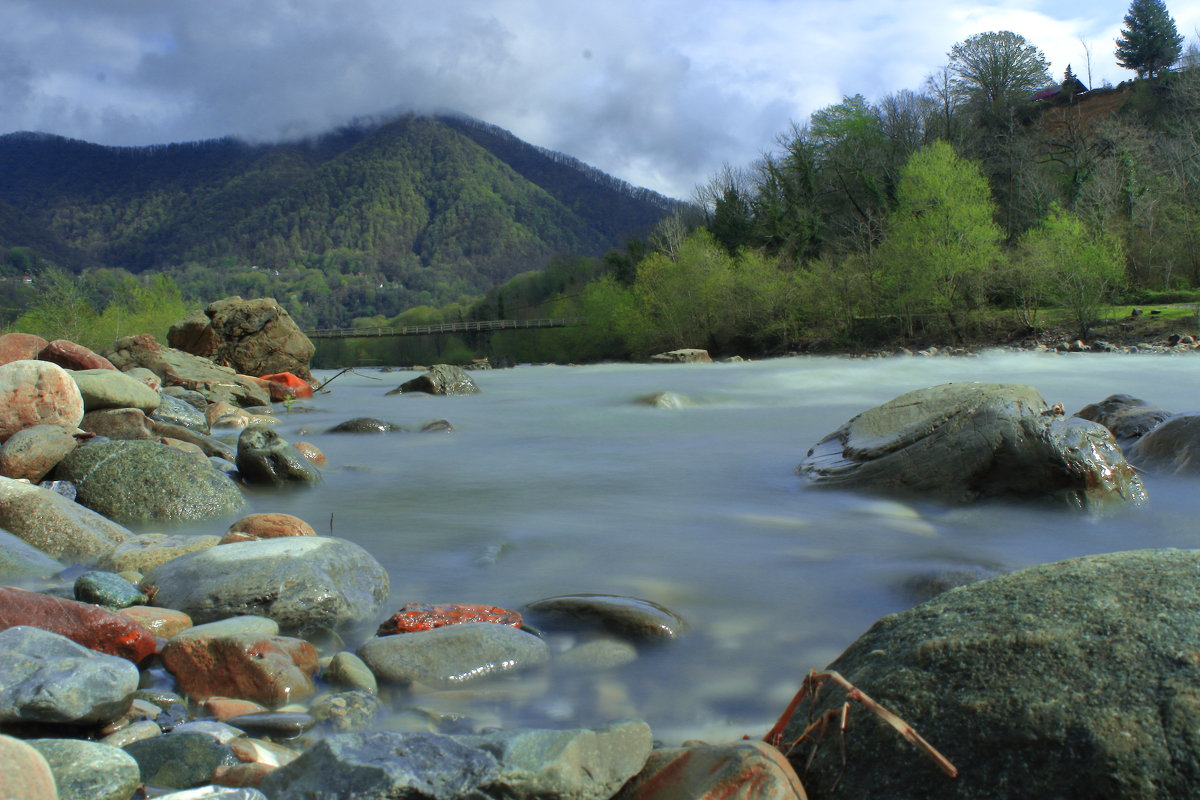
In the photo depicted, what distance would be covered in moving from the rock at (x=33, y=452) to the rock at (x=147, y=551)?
3.12 m

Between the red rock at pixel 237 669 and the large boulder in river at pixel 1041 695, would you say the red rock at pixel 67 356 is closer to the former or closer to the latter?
the red rock at pixel 237 669

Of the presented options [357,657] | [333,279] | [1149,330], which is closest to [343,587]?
[357,657]

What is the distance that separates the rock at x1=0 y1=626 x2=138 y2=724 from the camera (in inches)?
128

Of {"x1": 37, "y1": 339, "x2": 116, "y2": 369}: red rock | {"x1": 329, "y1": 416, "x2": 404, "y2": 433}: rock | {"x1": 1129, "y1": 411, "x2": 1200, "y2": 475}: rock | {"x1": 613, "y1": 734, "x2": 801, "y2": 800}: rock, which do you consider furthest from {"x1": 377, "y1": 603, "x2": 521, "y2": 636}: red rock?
{"x1": 37, "y1": 339, "x2": 116, "y2": 369}: red rock

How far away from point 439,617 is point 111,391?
1004cm

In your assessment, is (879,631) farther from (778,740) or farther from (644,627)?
(644,627)

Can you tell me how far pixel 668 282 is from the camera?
61.0 metres

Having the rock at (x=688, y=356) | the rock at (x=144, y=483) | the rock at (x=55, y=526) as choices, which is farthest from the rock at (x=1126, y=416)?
the rock at (x=688, y=356)

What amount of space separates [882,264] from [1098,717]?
4958 cm

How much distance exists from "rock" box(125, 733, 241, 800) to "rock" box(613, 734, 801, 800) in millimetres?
1523

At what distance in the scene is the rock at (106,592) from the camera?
5.29 metres

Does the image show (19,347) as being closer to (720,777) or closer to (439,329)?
(720,777)

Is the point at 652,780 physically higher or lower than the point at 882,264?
lower

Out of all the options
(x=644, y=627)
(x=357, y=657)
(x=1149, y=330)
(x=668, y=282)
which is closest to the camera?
(x=357, y=657)
